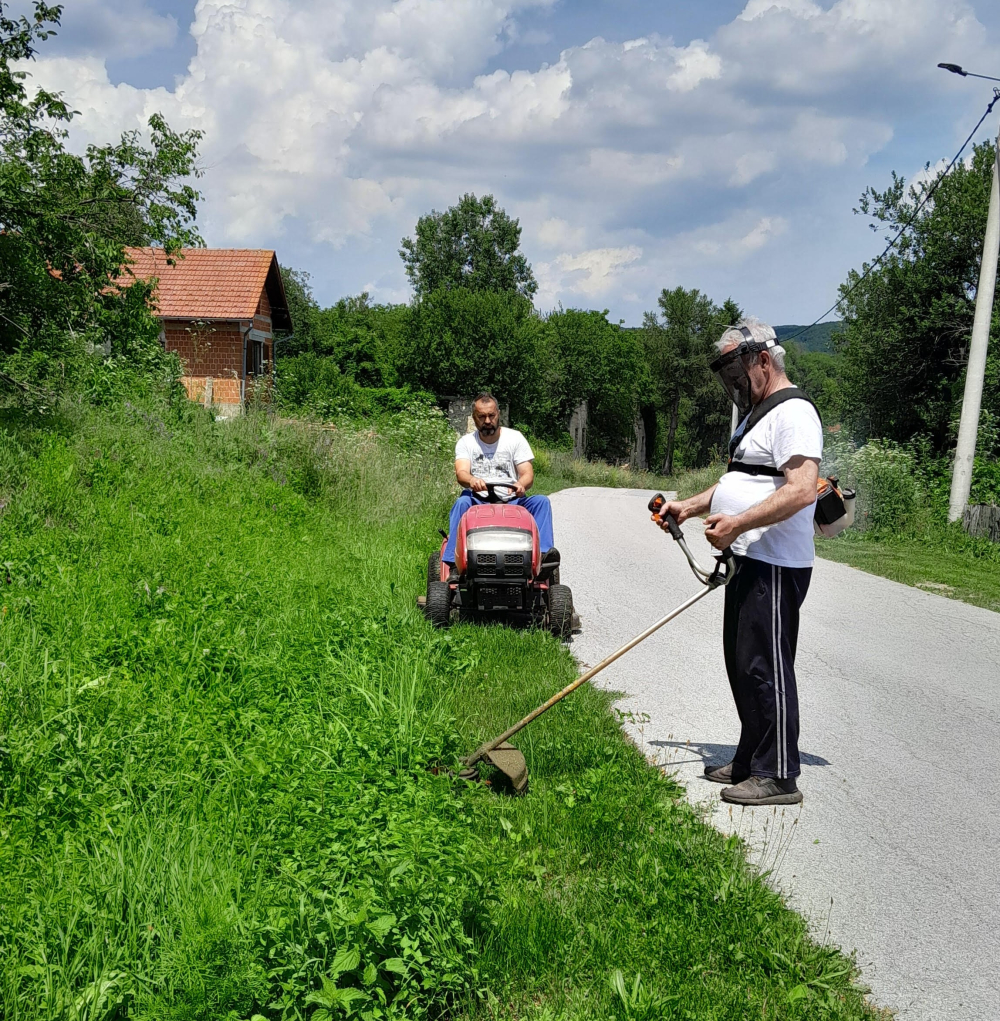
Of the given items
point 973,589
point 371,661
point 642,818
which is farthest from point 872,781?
point 973,589

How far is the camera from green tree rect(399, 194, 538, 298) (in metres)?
66.1

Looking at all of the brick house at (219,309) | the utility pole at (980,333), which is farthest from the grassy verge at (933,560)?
the brick house at (219,309)

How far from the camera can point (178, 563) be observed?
301 inches

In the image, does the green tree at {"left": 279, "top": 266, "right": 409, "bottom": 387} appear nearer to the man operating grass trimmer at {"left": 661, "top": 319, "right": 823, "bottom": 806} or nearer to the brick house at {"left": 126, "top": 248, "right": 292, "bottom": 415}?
the brick house at {"left": 126, "top": 248, "right": 292, "bottom": 415}

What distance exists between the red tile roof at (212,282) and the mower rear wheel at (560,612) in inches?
1092

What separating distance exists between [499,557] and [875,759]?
9.94 ft

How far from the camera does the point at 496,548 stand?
7.33 metres

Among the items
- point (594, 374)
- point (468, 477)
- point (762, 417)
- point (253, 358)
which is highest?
point (594, 374)

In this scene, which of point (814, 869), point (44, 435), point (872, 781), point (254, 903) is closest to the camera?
point (254, 903)

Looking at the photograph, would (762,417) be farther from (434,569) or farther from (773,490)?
(434,569)

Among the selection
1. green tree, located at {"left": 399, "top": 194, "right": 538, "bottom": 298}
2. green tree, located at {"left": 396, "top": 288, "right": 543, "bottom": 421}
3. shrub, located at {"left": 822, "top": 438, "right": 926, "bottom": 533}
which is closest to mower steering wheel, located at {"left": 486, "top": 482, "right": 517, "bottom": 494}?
shrub, located at {"left": 822, "top": 438, "right": 926, "bottom": 533}

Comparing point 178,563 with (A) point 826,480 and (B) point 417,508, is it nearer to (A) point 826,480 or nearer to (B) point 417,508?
(A) point 826,480

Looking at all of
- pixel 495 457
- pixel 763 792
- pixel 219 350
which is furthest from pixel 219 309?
pixel 763 792

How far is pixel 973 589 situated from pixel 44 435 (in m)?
10.5
